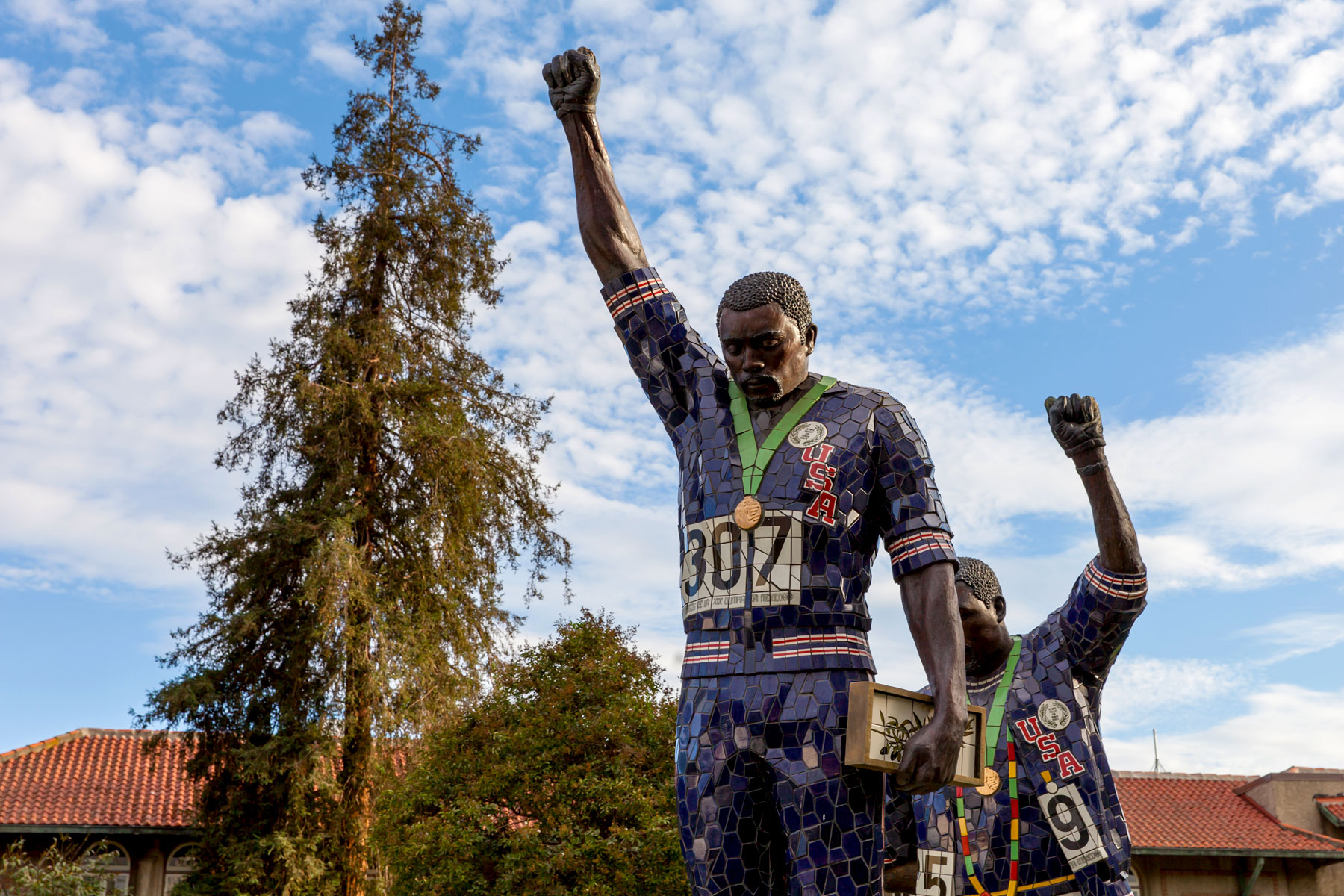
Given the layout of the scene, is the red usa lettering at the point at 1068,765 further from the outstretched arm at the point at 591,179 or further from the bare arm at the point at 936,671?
the outstretched arm at the point at 591,179

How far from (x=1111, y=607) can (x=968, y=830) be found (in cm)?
103

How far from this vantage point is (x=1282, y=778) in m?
24.6

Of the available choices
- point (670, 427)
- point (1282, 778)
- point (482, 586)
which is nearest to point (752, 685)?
point (670, 427)

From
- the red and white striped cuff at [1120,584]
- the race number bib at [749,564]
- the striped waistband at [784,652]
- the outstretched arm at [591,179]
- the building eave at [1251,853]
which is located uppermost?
the outstretched arm at [591,179]

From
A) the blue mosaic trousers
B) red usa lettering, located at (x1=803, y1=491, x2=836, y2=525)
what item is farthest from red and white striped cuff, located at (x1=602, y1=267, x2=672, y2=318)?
the blue mosaic trousers

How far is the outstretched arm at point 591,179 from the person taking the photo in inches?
148

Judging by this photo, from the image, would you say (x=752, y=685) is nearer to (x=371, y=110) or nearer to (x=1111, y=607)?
(x=1111, y=607)

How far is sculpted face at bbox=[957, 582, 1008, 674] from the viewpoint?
5207 millimetres

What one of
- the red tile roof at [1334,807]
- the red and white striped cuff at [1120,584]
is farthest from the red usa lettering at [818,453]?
the red tile roof at [1334,807]

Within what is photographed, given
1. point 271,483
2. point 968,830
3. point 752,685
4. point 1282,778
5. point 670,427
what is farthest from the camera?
point 1282,778

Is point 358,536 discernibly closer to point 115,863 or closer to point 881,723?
point 115,863

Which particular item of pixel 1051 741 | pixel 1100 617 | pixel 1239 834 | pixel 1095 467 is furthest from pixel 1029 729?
pixel 1239 834

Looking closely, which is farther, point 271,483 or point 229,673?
point 271,483

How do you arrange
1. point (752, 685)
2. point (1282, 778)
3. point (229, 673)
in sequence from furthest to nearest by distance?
point (1282, 778)
point (229, 673)
point (752, 685)
